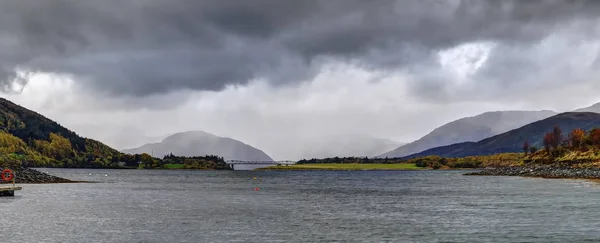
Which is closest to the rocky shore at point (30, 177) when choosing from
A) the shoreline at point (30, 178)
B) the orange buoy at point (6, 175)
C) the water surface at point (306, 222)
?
the shoreline at point (30, 178)

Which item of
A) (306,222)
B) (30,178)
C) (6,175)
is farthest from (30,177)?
(306,222)

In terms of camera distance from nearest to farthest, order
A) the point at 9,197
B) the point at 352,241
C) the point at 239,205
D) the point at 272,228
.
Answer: the point at 352,241, the point at 272,228, the point at 239,205, the point at 9,197

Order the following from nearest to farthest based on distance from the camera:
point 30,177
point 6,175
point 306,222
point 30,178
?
point 306,222 → point 6,175 → point 30,178 → point 30,177

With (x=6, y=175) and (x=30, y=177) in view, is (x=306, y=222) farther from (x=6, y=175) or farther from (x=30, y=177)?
(x=30, y=177)

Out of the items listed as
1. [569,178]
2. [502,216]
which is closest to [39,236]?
[502,216]

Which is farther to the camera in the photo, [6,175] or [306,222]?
[6,175]

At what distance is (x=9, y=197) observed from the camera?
110 meters

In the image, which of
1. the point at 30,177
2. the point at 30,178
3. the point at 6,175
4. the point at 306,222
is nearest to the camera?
the point at 306,222

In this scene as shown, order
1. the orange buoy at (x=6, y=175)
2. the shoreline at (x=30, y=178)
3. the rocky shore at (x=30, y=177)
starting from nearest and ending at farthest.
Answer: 1. the orange buoy at (x=6, y=175)
2. the rocky shore at (x=30, y=177)
3. the shoreline at (x=30, y=178)

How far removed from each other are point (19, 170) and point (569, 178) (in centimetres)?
17448

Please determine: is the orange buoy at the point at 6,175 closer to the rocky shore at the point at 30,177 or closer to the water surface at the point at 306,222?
the rocky shore at the point at 30,177

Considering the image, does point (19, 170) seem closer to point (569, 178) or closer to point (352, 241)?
point (352, 241)

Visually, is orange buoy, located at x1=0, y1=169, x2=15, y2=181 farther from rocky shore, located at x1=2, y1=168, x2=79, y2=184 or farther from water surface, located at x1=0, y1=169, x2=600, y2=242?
water surface, located at x1=0, y1=169, x2=600, y2=242

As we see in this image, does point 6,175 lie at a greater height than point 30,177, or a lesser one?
greater
